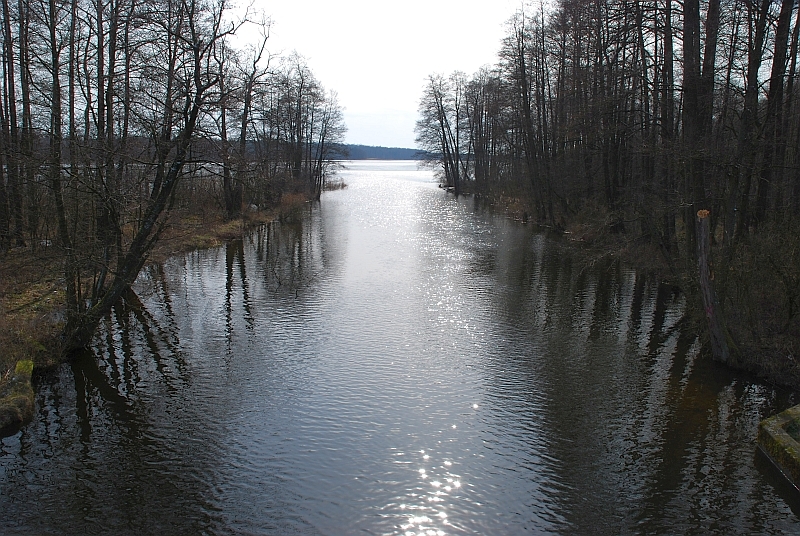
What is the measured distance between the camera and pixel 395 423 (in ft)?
27.1

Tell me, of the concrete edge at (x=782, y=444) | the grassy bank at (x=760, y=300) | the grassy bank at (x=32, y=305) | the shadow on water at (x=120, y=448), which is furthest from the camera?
the grassy bank at (x=32, y=305)

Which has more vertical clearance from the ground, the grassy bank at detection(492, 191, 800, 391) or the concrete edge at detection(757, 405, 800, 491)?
the grassy bank at detection(492, 191, 800, 391)

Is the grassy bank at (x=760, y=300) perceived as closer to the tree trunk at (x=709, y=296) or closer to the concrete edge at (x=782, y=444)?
the tree trunk at (x=709, y=296)

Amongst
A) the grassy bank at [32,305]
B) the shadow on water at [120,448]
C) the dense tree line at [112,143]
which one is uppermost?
the dense tree line at [112,143]

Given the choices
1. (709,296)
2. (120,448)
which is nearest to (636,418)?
(709,296)

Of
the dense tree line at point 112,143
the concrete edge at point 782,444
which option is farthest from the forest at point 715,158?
the dense tree line at point 112,143

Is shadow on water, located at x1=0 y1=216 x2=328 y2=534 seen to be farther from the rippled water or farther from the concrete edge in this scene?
the concrete edge

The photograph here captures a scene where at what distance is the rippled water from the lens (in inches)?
248

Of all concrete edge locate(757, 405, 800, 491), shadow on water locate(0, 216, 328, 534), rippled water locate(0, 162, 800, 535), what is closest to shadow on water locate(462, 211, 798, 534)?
rippled water locate(0, 162, 800, 535)

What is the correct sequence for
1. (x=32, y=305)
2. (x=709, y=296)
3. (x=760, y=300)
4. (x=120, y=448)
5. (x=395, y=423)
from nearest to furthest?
(x=120, y=448), (x=395, y=423), (x=709, y=296), (x=760, y=300), (x=32, y=305)

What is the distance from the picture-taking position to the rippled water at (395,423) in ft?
20.6

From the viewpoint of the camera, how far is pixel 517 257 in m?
20.8

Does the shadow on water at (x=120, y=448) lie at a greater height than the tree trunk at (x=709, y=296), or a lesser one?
lesser

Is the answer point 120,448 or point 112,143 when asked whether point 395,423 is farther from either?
point 112,143
